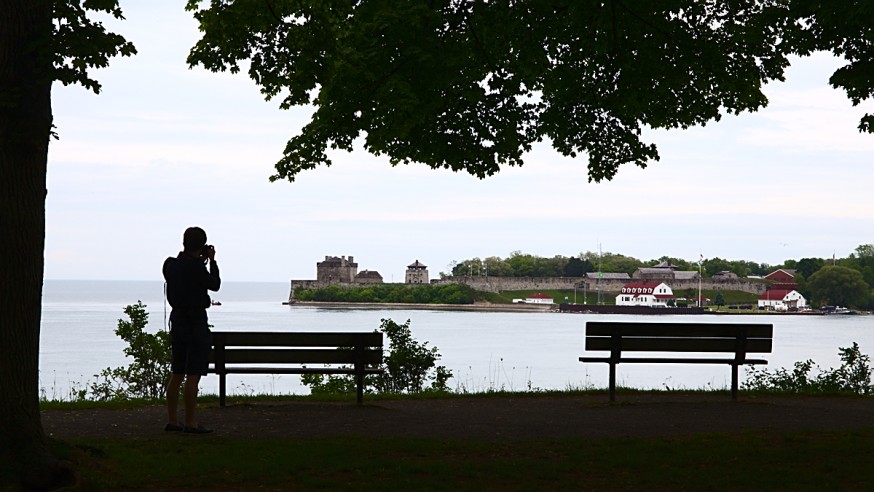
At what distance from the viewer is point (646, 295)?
130125mm

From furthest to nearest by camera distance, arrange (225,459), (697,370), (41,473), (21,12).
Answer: (697,370) → (225,459) → (21,12) → (41,473)

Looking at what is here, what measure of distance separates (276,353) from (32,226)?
3.82 metres

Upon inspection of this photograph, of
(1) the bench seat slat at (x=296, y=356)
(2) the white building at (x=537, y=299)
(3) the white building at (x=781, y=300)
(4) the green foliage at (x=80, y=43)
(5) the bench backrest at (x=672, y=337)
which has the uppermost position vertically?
(4) the green foliage at (x=80, y=43)

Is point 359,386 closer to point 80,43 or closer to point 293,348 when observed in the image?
point 293,348

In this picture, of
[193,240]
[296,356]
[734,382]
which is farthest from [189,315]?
[734,382]

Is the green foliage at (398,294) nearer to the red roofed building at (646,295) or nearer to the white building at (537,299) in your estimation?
the white building at (537,299)

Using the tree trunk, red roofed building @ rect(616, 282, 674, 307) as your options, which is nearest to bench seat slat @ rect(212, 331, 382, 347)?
the tree trunk

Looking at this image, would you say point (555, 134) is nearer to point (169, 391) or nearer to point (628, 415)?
point (628, 415)

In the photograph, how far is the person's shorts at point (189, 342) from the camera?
24.6ft

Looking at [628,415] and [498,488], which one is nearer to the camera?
[498,488]

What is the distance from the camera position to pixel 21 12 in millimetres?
6016

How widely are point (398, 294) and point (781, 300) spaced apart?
4996 cm

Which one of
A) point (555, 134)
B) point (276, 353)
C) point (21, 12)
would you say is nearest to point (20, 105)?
point (21, 12)

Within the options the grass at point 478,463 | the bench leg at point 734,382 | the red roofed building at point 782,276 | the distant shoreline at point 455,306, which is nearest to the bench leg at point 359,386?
the grass at point 478,463
